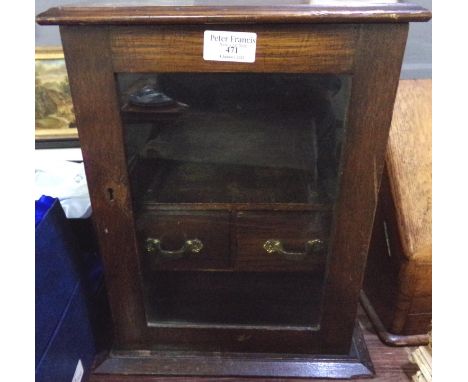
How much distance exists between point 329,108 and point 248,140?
15 cm

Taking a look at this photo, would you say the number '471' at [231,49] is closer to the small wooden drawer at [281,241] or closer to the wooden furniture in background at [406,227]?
the small wooden drawer at [281,241]

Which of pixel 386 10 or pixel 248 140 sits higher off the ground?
pixel 386 10

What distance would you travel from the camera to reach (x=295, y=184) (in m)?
0.78

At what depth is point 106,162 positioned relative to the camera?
0.70 m

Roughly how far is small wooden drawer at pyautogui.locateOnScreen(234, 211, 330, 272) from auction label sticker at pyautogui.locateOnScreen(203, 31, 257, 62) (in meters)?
0.29

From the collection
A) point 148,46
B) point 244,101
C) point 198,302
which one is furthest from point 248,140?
point 198,302

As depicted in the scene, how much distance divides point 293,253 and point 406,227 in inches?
10.8

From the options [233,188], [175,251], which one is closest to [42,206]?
[175,251]

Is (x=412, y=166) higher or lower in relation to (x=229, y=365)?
higher

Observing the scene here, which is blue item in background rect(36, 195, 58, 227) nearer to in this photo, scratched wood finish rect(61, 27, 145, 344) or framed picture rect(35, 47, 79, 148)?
scratched wood finish rect(61, 27, 145, 344)

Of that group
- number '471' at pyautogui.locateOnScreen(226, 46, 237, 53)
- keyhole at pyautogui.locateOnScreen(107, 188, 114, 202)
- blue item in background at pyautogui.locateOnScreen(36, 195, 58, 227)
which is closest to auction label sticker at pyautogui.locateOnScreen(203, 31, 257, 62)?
number '471' at pyautogui.locateOnScreen(226, 46, 237, 53)

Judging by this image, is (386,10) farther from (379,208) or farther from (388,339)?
(388,339)

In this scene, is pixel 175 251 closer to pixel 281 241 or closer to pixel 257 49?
pixel 281 241

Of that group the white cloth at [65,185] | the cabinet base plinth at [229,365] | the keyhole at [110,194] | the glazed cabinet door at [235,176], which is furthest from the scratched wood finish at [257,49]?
the cabinet base plinth at [229,365]
